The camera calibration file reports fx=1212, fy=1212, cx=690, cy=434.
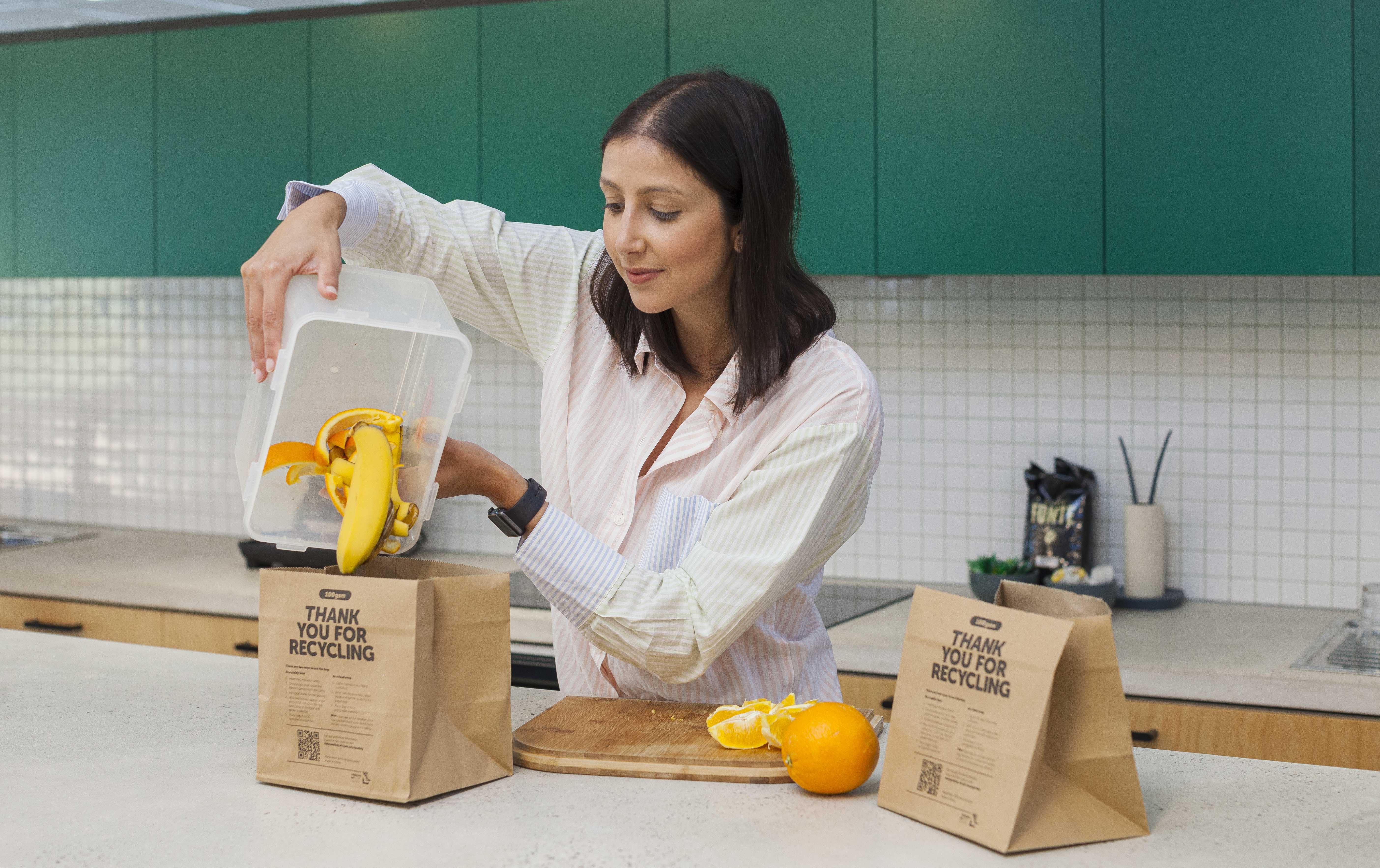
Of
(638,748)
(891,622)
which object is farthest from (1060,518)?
(638,748)

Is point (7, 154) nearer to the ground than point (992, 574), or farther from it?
farther from it

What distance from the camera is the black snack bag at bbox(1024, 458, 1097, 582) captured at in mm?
2520

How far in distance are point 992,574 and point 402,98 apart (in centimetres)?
168

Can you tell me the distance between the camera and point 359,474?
1001 millimetres

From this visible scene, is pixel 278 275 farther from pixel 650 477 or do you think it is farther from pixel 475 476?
pixel 650 477

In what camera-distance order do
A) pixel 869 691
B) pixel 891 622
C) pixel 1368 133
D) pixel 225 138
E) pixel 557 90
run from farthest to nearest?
pixel 225 138, pixel 557 90, pixel 891 622, pixel 869 691, pixel 1368 133

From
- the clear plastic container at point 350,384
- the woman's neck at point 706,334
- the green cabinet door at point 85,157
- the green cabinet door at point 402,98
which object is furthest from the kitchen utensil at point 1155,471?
the green cabinet door at point 85,157

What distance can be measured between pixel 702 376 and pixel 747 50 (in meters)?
1.26

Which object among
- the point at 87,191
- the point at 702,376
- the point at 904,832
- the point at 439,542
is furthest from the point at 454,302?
the point at 87,191

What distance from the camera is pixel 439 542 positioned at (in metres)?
3.25

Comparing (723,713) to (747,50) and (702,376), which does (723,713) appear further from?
(747,50)

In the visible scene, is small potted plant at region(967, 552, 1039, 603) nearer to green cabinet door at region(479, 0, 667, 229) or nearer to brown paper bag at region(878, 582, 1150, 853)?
green cabinet door at region(479, 0, 667, 229)

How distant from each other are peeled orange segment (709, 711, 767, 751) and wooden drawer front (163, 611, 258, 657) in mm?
1776

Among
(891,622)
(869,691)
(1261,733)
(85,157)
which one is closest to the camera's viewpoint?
(1261,733)
